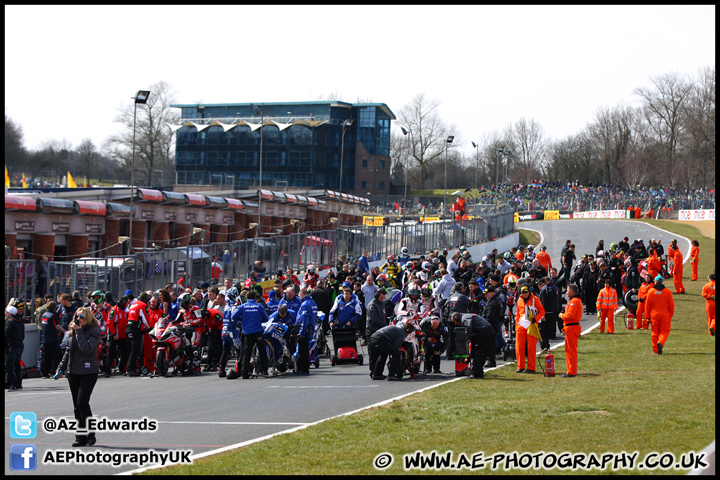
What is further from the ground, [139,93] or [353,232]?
[139,93]

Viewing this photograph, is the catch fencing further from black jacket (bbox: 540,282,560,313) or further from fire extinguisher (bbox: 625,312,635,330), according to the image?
fire extinguisher (bbox: 625,312,635,330)

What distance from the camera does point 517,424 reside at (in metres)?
9.44

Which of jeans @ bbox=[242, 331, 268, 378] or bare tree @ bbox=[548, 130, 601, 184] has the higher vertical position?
bare tree @ bbox=[548, 130, 601, 184]

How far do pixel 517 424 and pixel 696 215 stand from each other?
58887 millimetres

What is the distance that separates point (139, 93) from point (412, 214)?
51.6m

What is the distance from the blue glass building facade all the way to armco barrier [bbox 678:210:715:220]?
1624 inches

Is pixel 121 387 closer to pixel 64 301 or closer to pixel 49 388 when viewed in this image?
pixel 49 388

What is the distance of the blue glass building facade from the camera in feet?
300

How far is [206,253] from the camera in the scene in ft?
84.1

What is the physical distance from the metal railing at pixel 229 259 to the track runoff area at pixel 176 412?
4.69m

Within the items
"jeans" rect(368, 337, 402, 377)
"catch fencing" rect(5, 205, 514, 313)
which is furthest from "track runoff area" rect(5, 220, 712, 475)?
"catch fencing" rect(5, 205, 514, 313)

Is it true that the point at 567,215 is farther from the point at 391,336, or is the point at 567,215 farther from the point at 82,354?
the point at 82,354

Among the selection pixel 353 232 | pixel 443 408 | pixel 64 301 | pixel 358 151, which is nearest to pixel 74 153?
pixel 358 151

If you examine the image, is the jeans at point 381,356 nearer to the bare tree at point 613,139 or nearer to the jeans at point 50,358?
the jeans at point 50,358
